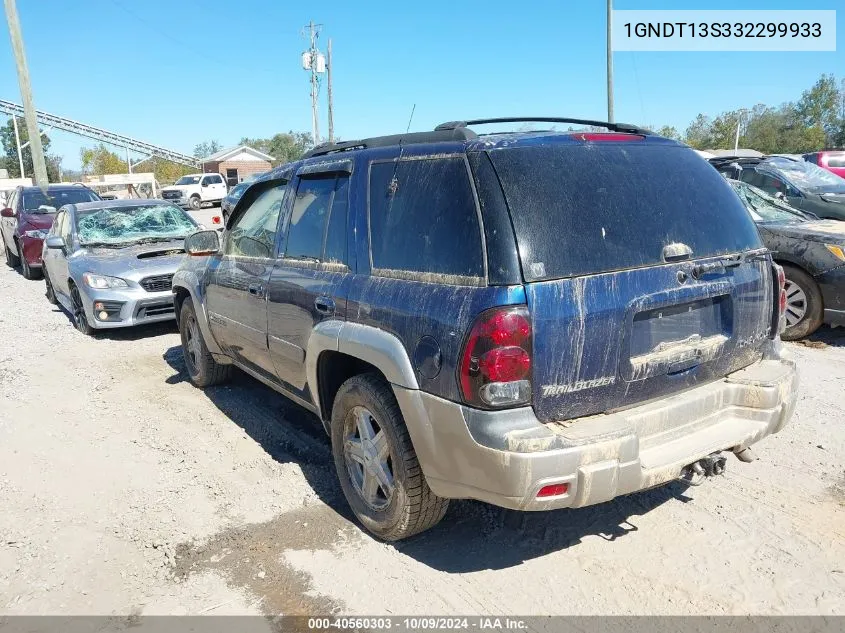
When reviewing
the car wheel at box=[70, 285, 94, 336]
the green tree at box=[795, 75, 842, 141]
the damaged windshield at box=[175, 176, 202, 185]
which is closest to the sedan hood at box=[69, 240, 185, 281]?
the car wheel at box=[70, 285, 94, 336]

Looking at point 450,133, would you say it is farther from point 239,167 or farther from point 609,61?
point 239,167

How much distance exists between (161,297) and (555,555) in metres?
6.30

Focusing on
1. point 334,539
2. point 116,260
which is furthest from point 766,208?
point 116,260

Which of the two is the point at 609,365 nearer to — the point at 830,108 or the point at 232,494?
the point at 232,494

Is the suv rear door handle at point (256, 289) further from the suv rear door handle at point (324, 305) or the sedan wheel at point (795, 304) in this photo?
the sedan wheel at point (795, 304)

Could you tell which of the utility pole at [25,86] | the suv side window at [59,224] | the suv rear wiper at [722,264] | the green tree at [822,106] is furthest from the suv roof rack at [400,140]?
the green tree at [822,106]

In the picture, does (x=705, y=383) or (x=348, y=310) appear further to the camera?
(x=348, y=310)

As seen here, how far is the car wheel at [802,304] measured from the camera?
21.4 ft

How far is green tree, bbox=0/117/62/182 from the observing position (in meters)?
74.1

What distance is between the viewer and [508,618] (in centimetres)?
278

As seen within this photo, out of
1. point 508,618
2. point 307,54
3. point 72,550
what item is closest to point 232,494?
point 72,550

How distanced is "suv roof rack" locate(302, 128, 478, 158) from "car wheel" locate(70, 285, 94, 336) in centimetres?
553

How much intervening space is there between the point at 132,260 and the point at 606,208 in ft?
23.0

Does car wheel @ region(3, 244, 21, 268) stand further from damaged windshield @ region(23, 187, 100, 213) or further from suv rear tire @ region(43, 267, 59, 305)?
suv rear tire @ region(43, 267, 59, 305)
